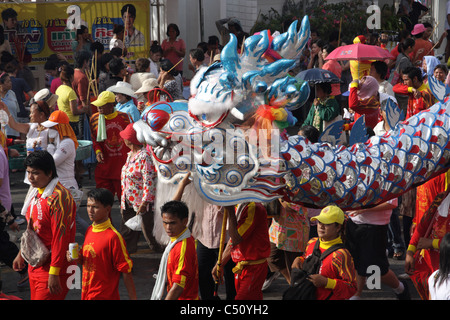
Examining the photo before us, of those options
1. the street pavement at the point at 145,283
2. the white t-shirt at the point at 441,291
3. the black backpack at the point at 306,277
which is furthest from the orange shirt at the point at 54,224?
the white t-shirt at the point at 441,291

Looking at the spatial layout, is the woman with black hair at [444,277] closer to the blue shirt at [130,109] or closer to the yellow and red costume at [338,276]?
the yellow and red costume at [338,276]

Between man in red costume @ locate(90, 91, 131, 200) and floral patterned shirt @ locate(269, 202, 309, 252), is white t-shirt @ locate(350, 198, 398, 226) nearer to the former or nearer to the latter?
floral patterned shirt @ locate(269, 202, 309, 252)

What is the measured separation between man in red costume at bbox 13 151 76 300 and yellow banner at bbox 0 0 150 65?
8712mm

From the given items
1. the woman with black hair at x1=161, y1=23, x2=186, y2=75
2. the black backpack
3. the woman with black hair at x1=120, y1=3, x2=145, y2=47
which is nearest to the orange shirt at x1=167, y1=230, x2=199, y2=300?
the black backpack

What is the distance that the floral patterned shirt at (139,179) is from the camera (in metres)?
6.97

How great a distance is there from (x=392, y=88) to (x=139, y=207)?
4.10 meters

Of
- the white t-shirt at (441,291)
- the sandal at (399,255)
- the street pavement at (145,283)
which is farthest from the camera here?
the sandal at (399,255)

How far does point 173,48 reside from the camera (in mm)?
14281

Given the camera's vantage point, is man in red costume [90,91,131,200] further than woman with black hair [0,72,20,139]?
No

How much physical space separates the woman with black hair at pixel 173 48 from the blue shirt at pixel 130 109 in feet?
19.4

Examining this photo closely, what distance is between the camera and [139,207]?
7.06m

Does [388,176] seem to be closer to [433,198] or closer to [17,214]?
[433,198]

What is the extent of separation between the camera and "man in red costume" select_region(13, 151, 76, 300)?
5145mm
